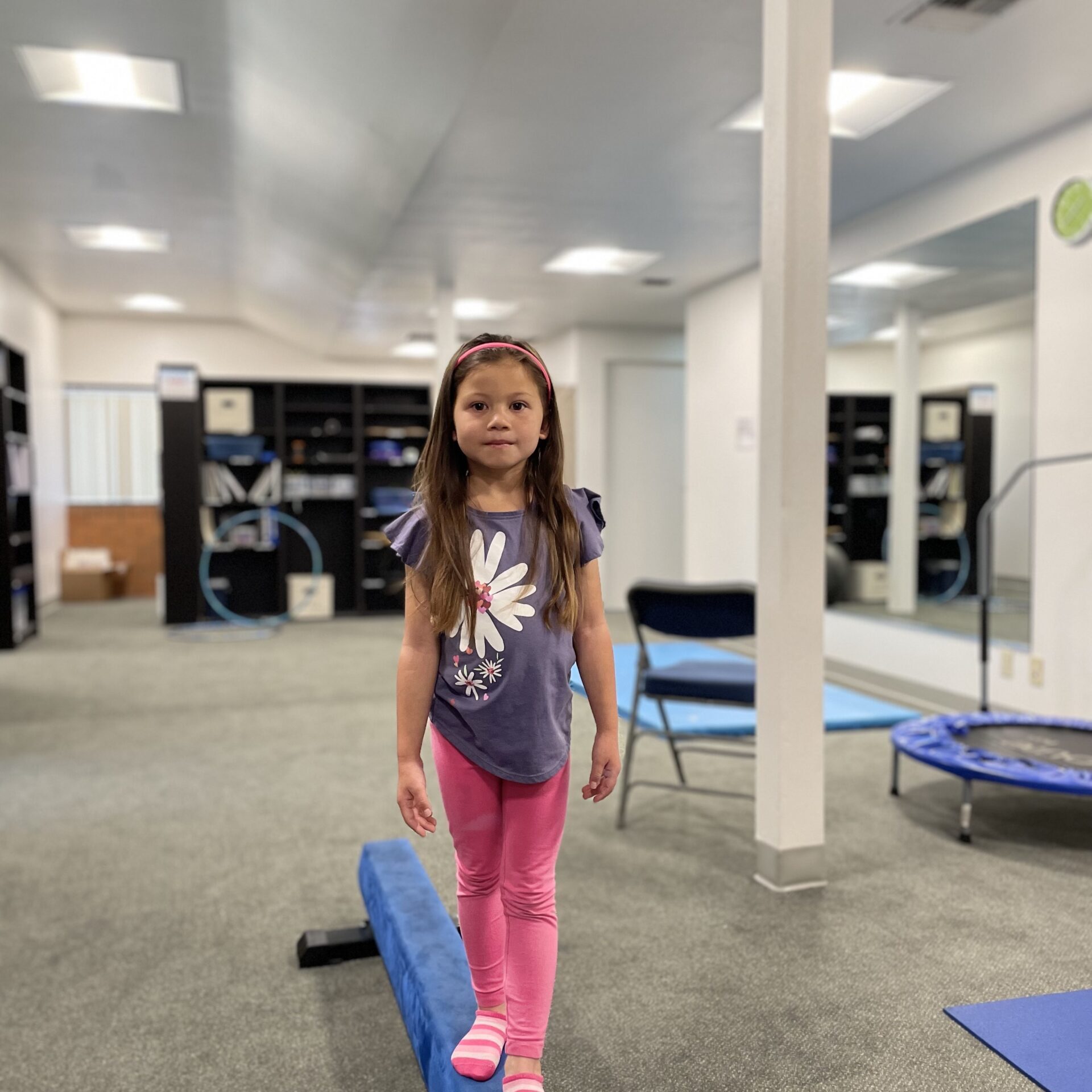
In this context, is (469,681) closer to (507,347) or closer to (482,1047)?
(507,347)

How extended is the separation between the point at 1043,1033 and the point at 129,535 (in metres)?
11.0

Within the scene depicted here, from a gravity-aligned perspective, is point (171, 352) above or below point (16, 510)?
above

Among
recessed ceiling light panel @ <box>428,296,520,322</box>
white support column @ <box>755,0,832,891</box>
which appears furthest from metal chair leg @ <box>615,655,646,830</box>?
recessed ceiling light panel @ <box>428,296,520,322</box>

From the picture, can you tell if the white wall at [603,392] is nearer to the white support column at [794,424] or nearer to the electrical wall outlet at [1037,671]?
the electrical wall outlet at [1037,671]

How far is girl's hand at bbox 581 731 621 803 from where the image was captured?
1585 mm

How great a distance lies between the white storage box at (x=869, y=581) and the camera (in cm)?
610

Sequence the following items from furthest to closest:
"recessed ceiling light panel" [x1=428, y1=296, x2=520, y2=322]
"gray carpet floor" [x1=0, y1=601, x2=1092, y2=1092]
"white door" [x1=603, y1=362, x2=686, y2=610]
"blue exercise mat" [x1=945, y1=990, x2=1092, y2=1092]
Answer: "white door" [x1=603, y1=362, x2=686, y2=610], "recessed ceiling light panel" [x1=428, y1=296, x2=520, y2=322], "gray carpet floor" [x1=0, y1=601, x2=1092, y2=1092], "blue exercise mat" [x1=945, y1=990, x2=1092, y2=1092]

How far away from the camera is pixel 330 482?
31.0 feet

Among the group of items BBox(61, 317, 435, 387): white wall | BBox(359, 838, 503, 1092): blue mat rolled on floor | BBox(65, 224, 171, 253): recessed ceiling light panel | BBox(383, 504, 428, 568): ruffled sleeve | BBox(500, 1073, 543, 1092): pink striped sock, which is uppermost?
BBox(65, 224, 171, 253): recessed ceiling light panel

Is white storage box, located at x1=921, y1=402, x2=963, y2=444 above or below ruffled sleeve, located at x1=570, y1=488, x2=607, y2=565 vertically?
above

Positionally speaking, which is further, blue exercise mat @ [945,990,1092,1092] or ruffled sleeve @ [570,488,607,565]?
blue exercise mat @ [945,990,1092,1092]

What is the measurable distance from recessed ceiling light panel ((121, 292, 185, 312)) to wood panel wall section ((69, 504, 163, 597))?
2244 mm

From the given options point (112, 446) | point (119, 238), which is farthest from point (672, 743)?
point (112, 446)

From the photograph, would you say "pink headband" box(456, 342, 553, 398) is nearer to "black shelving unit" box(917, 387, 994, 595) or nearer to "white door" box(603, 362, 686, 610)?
"black shelving unit" box(917, 387, 994, 595)
